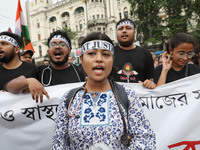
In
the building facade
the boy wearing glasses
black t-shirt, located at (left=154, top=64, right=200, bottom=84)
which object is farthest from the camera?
the building facade

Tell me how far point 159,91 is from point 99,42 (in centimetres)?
143

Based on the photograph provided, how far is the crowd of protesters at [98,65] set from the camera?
5.41 feet

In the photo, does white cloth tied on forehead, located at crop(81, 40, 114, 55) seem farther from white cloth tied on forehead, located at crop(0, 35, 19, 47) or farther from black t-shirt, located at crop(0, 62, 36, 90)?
white cloth tied on forehead, located at crop(0, 35, 19, 47)

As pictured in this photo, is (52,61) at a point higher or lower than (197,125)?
higher

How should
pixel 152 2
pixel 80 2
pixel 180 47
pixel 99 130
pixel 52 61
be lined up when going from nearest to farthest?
pixel 99 130, pixel 180 47, pixel 52 61, pixel 152 2, pixel 80 2

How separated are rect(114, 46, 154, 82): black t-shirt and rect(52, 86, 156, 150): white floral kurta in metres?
1.57

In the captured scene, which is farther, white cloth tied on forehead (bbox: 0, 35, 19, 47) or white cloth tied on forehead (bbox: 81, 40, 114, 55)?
white cloth tied on forehead (bbox: 0, 35, 19, 47)

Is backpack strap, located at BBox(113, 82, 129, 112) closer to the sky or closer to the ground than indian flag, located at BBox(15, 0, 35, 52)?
closer to the ground

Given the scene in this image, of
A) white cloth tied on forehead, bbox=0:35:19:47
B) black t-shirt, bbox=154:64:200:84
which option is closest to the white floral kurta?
black t-shirt, bbox=154:64:200:84

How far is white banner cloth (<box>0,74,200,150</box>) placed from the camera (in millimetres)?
2516

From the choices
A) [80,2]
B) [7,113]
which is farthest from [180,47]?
[80,2]

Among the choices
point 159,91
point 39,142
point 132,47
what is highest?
point 132,47

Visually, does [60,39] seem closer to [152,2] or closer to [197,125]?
[197,125]

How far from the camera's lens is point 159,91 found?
2713mm
